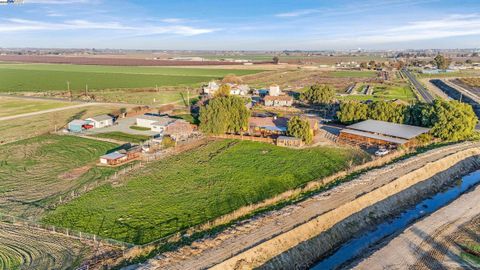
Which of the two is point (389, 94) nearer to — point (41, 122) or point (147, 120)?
point (147, 120)

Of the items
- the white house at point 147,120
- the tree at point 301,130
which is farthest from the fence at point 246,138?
the white house at point 147,120

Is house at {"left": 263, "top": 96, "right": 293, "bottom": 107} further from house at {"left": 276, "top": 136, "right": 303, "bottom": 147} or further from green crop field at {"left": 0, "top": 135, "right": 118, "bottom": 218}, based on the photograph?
green crop field at {"left": 0, "top": 135, "right": 118, "bottom": 218}

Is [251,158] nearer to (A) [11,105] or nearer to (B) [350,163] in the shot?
(B) [350,163]

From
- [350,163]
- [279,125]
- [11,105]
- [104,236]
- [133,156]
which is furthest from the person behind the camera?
[11,105]

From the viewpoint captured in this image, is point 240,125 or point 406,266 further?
point 240,125

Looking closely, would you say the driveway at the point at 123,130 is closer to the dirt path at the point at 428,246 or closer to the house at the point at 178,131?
the house at the point at 178,131

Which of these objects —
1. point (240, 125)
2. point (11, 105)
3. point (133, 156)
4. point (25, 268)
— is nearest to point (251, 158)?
point (240, 125)

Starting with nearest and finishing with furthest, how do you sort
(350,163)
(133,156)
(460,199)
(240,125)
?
(460,199) < (350,163) < (133,156) < (240,125)
